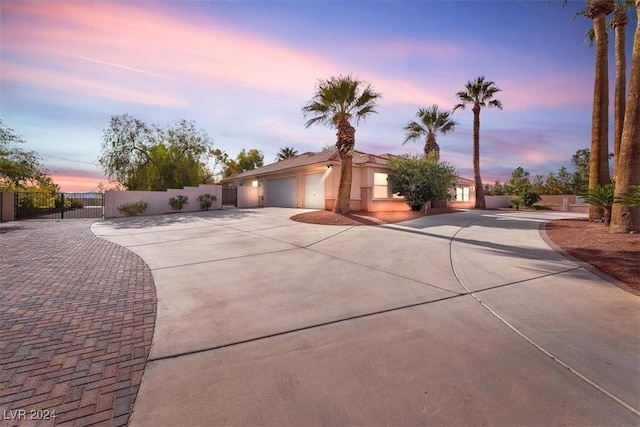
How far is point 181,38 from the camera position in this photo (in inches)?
356

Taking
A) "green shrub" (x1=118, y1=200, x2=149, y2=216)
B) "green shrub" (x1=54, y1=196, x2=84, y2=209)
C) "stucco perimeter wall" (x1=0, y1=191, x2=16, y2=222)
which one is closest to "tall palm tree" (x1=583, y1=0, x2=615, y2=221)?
"green shrub" (x1=118, y1=200, x2=149, y2=216)

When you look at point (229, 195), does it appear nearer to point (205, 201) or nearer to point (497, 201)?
point (205, 201)

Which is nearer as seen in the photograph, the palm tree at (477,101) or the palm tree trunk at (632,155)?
the palm tree trunk at (632,155)

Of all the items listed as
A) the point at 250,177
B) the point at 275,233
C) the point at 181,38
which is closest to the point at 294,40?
the point at 181,38

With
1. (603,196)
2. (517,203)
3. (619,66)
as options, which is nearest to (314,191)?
(603,196)

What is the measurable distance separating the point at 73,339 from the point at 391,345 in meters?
3.58

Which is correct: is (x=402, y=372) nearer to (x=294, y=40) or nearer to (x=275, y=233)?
(x=275, y=233)

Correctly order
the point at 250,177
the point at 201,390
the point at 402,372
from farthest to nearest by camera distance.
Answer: the point at 250,177 < the point at 402,372 < the point at 201,390

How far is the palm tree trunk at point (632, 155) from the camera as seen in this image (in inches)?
346

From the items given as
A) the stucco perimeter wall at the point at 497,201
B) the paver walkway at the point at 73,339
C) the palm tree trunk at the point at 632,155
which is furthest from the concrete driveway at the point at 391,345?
the stucco perimeter wall at the point at 497,201

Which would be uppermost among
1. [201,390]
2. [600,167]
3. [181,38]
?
[181,38]

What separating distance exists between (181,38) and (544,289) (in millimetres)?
11522

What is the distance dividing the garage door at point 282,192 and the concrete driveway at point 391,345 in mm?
16766

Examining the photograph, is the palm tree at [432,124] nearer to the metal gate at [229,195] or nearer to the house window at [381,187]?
the house window at [381,187]
